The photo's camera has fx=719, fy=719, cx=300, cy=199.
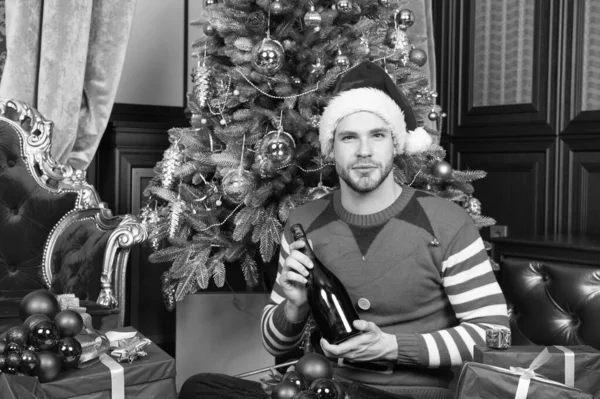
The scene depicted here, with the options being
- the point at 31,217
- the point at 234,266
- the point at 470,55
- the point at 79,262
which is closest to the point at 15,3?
the point at 31,217

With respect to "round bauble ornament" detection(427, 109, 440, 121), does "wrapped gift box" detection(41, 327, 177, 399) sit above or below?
below

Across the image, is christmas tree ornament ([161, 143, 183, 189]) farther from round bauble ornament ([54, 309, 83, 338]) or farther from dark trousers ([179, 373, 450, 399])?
round bauble ornament ([54, 309, 83, 338])

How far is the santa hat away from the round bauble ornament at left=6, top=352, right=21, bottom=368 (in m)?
0.96

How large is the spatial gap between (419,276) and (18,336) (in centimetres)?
93

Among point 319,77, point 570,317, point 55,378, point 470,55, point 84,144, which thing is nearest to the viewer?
point 55,378

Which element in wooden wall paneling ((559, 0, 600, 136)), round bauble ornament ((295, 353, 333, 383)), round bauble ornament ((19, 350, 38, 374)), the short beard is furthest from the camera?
wooden wall paneling ((559, 0, 600, 136))

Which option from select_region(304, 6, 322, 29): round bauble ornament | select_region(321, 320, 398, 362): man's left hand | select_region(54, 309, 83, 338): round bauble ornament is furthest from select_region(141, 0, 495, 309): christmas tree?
select_region(54, 309, 83, 338): round bauble ornament

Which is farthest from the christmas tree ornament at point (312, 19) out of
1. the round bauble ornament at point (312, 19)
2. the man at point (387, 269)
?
the man at point (387, 269)

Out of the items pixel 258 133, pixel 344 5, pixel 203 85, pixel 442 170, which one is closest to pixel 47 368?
pixel 258 133

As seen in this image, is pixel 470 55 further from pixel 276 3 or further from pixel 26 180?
pixel 26 180

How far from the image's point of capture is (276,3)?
2.38 m

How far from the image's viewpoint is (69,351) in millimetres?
1364

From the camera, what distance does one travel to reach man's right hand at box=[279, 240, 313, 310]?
5.51ft

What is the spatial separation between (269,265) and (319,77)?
2.40 ft
